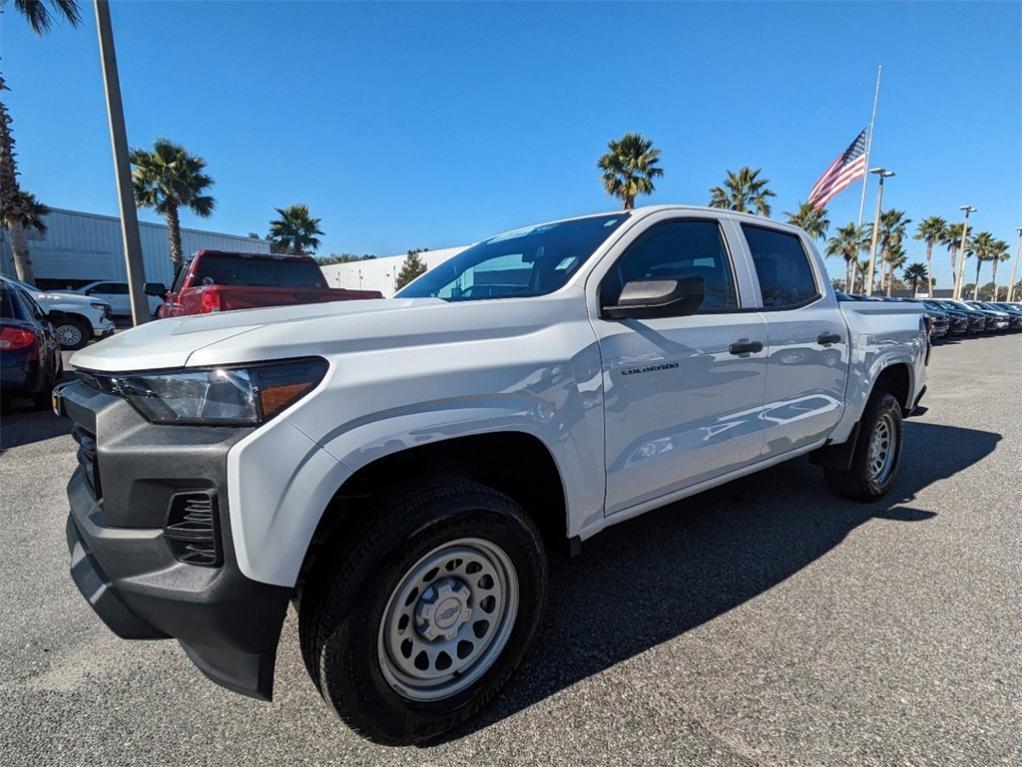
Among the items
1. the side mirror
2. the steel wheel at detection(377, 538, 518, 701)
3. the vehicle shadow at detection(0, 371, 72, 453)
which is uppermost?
the side mirror

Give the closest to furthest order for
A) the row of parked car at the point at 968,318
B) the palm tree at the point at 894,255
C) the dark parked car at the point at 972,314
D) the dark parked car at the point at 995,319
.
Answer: the row of parked car at the point at 968,318 → the dark parked car at the point at 972,314 → the dark parked car at the point at 995,319 → the palm tree at the point at 894,255

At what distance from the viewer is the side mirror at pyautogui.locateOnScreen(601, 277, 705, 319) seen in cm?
217

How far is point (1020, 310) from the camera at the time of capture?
3397 centimetres

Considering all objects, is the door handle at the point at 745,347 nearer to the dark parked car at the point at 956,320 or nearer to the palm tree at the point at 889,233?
the dark parked car at the point at 956,320

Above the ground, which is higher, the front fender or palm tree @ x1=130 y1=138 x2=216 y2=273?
palm tree @ x1=130 y1=138 x2=216 y2=273

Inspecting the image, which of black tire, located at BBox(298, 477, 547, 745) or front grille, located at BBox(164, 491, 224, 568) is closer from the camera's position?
front grille, located at BBox(164, 491, 224, 568)

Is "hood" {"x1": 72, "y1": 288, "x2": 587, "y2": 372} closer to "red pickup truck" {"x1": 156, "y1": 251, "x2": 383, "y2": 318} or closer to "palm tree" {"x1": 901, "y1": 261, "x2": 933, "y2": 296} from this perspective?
"red pickup truck" {"x1": 156, "y1": 251, "x2": 383, "y2": 318}

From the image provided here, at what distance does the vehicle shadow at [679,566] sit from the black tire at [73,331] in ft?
47.4

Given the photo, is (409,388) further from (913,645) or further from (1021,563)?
(1021,563)

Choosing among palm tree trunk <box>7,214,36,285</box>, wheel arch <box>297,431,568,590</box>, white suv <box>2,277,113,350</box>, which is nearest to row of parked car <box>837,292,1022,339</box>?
wheel arch <box>297,431,568,590</box>

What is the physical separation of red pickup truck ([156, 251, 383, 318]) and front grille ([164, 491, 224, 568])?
4.78m

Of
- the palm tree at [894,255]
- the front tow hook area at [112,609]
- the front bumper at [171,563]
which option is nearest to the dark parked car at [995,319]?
the palm tree at [894,255]

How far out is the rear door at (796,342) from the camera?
124 inches

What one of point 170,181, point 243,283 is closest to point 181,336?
point 243,283
